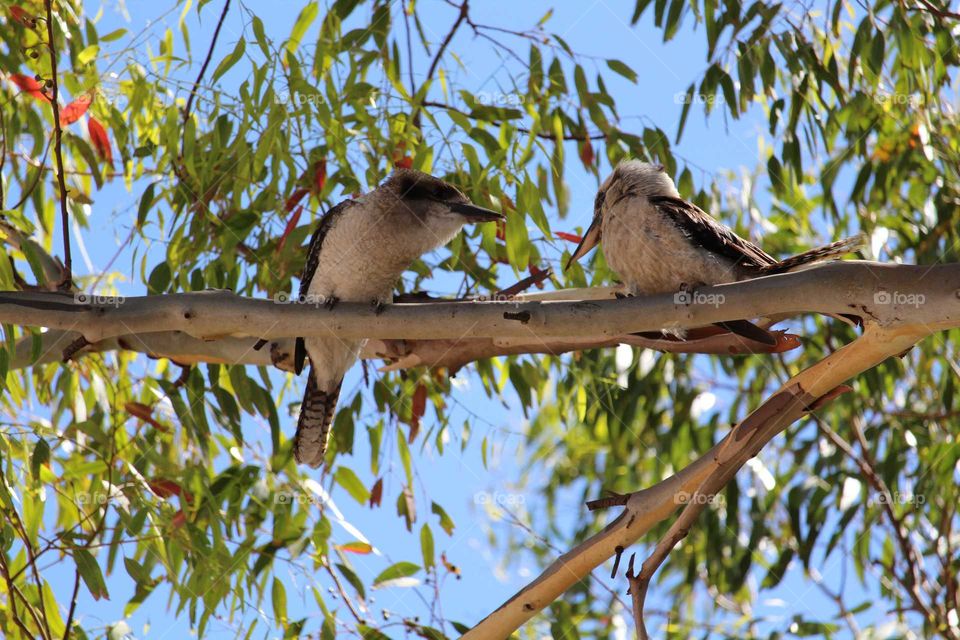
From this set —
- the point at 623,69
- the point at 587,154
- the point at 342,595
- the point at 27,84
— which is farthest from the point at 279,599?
the point at 623,69

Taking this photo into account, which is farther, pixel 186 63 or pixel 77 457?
pixel 77 457

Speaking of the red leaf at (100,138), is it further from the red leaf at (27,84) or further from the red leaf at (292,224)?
the red leaf at (292,224)

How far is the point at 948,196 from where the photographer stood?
142 inches

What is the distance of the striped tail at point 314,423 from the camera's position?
3012mm

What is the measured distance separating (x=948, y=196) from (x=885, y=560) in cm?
175

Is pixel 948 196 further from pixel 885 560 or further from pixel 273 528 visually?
pixel 273 528

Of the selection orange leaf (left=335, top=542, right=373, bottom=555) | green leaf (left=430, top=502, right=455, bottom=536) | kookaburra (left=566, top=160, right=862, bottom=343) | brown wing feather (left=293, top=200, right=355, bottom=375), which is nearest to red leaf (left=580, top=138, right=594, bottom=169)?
kookaburra (left=566, top=160, right=862, bottom=343)

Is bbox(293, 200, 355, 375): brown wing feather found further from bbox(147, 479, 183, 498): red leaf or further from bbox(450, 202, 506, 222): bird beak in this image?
bbox(147, 479, 183, 498): red leaf

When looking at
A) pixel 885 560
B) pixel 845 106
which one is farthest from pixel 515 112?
pixel 885 560

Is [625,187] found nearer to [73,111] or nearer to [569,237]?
[569,237]

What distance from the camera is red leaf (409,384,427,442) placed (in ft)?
10.2

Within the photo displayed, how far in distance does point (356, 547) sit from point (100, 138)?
1.47 metres

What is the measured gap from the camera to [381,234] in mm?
2738

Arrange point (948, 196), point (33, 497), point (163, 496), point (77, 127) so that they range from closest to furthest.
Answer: point (33, 497)
point (163, 496)
point (77, 127)
point (948, 196)
